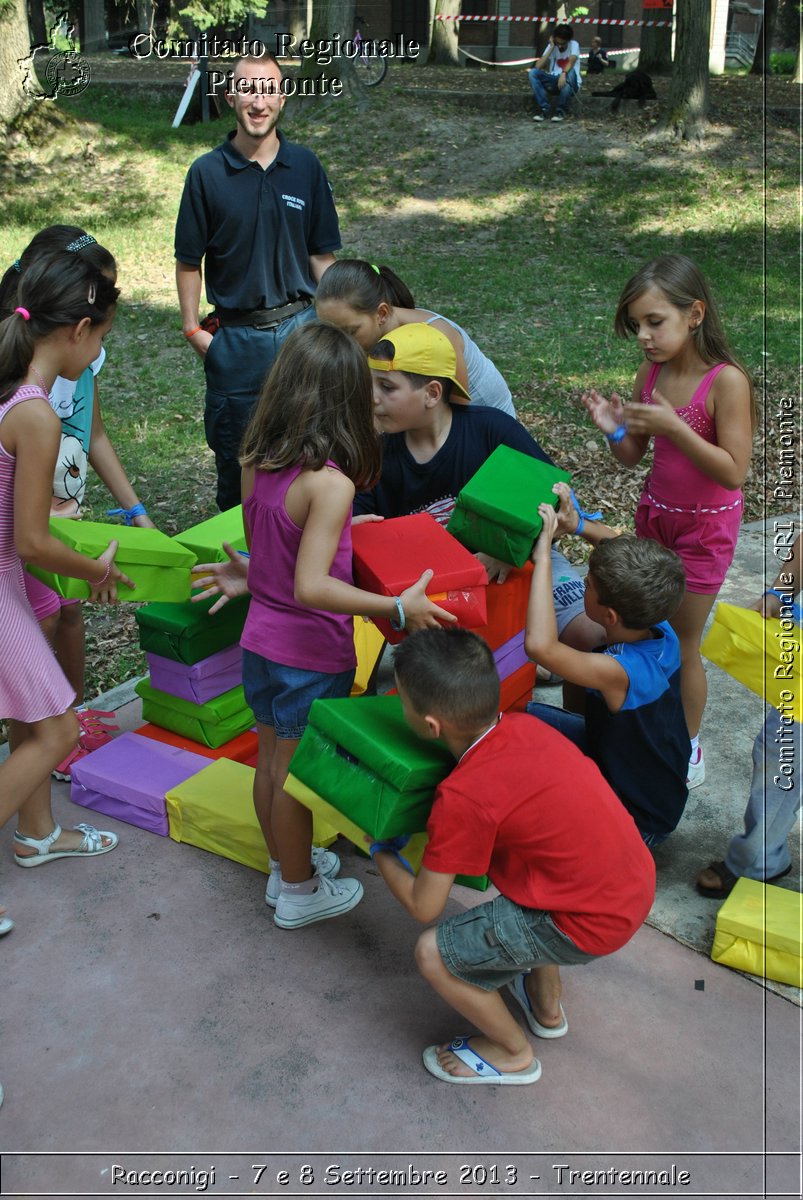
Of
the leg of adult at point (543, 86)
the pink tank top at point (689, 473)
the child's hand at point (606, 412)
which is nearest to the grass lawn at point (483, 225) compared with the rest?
the leg of adult at point (543, 86)

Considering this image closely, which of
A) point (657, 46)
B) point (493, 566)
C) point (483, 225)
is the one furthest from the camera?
point (657, 46)

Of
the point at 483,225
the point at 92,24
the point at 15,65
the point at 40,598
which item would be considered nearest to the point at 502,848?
the point at 40,598

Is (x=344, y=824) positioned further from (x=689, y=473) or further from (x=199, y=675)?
(x=689, y=473)

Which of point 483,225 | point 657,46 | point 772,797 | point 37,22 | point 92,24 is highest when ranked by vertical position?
point 37,22

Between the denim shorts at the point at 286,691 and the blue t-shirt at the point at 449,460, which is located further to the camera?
the blue t-shirt at the point at 449,460

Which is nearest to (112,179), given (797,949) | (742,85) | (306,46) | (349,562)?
(306,46)

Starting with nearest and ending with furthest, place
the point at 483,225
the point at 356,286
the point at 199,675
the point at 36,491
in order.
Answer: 1. the point at 36,491
2. the point at 356,286
3. the point at 199,675
4. the point at 483,225

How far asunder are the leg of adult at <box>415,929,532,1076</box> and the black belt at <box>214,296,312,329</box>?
9.82ft

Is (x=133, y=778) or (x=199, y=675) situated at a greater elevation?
(x=199, y=675)

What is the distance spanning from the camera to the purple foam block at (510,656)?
3.55 m

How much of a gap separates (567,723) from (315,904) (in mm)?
1002

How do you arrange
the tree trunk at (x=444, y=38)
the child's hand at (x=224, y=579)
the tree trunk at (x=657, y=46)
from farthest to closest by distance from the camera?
the tree trunk at (x=444, y=38)
the tree trunk at (x=657, y=46)
the child's hand at (x=224, y=579)

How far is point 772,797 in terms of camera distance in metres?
3.15

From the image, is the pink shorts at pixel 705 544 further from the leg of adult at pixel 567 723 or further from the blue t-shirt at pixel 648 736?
the leg of adult at pixel 567 723
